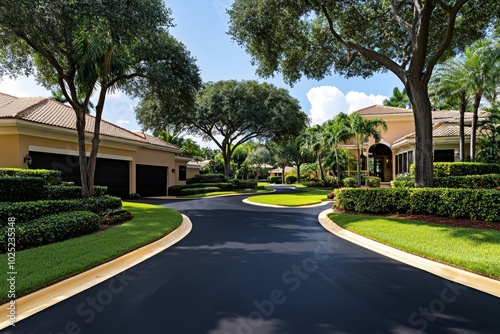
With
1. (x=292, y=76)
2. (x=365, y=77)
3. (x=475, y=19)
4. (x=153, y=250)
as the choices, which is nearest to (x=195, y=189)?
Answer: (x=292, y=76)

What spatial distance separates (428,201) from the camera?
10492mm

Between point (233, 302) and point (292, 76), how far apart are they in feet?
48.0

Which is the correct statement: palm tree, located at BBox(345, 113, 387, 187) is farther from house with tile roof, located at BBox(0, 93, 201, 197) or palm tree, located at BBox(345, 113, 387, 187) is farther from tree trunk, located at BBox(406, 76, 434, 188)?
house with tile roof, located at BBox(0, 93, 201, 197)

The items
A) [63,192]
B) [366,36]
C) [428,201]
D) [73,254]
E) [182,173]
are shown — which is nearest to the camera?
[73,254]

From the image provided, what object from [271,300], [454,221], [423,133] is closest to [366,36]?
[423,133]

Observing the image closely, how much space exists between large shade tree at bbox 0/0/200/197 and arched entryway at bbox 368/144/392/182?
23.7 metres

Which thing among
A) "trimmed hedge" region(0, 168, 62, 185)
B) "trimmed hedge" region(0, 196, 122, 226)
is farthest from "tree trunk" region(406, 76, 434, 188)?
"trimmed hedge" region(0, 168, 62, 185)

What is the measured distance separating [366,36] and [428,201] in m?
9.82

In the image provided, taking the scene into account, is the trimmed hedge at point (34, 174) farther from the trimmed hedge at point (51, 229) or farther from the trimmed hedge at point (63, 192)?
the trimmed hedge at point (51, 229)

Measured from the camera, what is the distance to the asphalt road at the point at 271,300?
143 inches

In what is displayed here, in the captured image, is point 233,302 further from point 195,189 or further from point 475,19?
point 195,189

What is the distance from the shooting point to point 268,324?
3.68 m

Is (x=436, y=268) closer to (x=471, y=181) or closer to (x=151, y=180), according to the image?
(x=471, y=181)

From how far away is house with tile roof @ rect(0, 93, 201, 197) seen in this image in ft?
47.1
